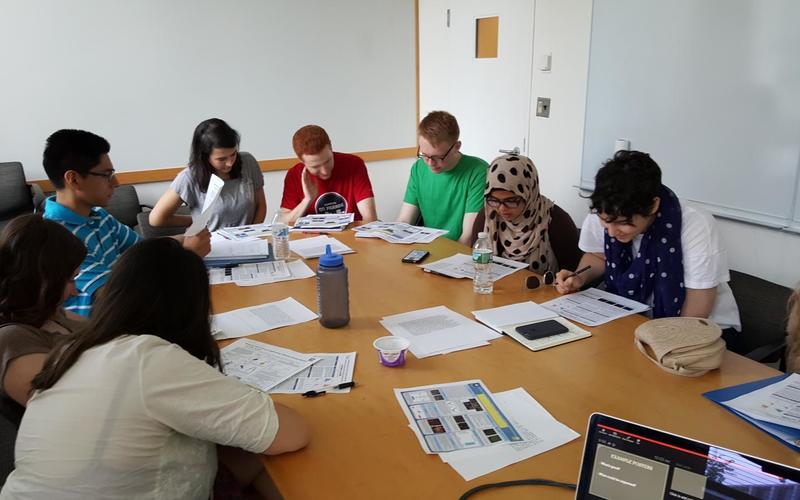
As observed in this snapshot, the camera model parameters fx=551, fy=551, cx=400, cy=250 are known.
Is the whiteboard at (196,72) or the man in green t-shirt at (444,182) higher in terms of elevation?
the whiteboard at (196,72)

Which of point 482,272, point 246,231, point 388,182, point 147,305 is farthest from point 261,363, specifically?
point 388,182

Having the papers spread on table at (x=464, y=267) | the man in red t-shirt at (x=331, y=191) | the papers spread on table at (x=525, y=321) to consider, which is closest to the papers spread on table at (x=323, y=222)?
the man in red t-shirt at (x=331, y=191)

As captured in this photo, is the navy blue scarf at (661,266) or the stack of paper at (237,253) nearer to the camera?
the navy blue scarf at (661,266)

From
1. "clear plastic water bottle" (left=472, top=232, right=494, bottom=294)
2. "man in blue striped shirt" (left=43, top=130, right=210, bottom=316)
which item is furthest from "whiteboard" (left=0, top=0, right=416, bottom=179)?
"clear plastic water bottle" (left=472, top=232, right=494, bottom=294)

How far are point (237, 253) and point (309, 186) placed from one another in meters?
0.74

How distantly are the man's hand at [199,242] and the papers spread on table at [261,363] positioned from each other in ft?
2.57

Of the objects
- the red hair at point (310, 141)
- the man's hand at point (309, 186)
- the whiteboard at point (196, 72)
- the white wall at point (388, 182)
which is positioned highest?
the whiteboard at point (196, 72)

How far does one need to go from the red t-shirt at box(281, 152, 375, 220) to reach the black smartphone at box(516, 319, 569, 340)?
1.61 meters

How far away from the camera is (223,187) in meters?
2.99

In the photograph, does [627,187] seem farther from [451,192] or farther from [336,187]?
[336,187]

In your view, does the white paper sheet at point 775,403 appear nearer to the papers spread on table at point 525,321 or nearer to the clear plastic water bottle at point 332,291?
the papers spread on table at point 525,321

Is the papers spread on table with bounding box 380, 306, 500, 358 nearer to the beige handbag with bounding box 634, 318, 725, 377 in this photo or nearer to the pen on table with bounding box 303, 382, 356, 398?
the pen on table with bounding box 303, 382, 356, 398

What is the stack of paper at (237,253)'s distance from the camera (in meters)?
2.31

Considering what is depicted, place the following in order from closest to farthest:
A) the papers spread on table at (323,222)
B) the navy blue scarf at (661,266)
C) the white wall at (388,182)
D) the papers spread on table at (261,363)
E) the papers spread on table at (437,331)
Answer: the papers spread on table at (261,363), the papers spread on table at (437,331), the navy blue scarf at (661,266), the papers spread on table at (323,222), the white wall at (388,182)
